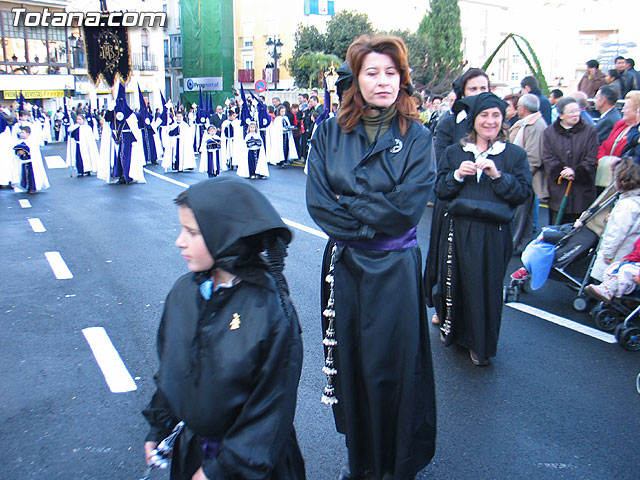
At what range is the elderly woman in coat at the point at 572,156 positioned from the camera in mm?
7043

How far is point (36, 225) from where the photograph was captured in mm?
9969

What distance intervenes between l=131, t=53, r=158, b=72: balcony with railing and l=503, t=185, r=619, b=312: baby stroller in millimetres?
51118

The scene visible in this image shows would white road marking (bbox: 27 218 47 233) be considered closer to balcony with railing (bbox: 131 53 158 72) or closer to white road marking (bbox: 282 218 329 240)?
white road marking (bbox: 282 218 329 240)

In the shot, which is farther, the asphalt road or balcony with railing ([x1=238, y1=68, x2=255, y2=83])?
balcony with railing ([x1=238, y1=68, x2=255, y2=83])

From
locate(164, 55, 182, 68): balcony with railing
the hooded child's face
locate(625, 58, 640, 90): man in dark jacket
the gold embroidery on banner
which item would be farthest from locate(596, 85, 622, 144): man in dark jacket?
locate(164, 55, 182, 68): balcony with railing

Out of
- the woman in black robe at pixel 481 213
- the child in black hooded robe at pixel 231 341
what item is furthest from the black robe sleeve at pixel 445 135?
the child in black hooded robe at pixel 231 341

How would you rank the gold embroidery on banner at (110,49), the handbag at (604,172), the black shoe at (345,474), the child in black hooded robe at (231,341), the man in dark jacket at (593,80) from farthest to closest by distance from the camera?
the gold embroidery on banner at (110,49), the man in dark jacket at (593,80), the handbag at (604,172), the black shoe at (345,474), the child in black hooded robe at (231,341)

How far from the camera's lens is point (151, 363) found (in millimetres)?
4535

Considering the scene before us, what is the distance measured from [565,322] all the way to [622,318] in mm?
455

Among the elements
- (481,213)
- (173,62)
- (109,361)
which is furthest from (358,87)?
(173,62)

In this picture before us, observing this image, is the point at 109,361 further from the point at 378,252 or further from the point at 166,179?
the point at 166,179

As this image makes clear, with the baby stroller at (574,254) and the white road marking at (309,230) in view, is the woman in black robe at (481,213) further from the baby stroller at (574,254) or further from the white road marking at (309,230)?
the white road marking at (309,230)

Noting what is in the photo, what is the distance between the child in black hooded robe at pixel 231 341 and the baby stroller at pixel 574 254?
13.7 feet

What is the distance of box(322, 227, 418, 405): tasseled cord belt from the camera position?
2793mm
